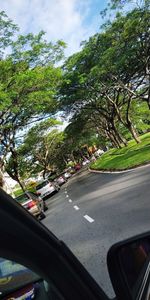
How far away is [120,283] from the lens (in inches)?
63.2

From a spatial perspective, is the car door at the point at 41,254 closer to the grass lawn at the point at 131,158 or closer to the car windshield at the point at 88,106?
the car windshield at the point at 88,106

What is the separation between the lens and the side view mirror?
158 cm

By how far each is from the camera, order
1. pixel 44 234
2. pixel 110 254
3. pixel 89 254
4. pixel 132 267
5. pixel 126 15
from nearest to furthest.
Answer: pixel 44 234 < pixel 110 254 < pixel 132 267 < pixel 89 254 < pixel 126 15

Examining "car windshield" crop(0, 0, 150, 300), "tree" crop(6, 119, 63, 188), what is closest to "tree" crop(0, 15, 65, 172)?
"car windshield" crop(0, 0, 150, 300)

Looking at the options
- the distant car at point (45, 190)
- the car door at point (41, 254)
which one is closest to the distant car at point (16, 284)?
the car door at point (41, 254)

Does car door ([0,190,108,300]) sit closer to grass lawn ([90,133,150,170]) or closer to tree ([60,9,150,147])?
grass lawn ([90,133,150,170])

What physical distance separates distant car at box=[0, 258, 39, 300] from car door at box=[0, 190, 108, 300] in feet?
0.89

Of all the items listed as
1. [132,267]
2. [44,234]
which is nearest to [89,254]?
[132,267]

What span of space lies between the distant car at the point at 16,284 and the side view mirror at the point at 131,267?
1.11ft

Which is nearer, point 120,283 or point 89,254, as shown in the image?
point 120,283

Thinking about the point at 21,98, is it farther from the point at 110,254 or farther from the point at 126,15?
the point at 110,254

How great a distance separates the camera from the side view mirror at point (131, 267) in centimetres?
158

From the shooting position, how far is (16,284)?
1805mm

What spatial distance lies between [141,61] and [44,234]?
28395mm
